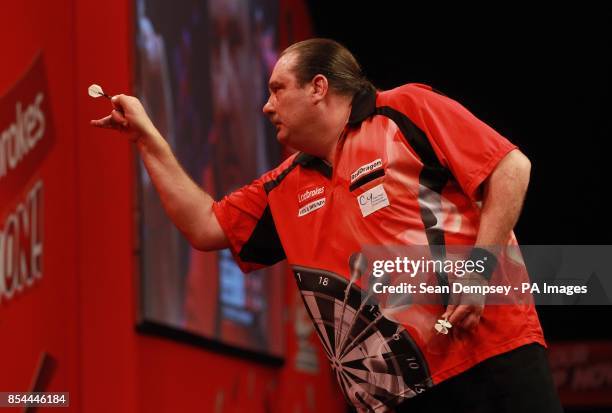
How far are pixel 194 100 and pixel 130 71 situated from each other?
69cm

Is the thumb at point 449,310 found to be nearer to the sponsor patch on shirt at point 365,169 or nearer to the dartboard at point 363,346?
the dartboard at point 363,346

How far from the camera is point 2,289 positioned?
3.13m

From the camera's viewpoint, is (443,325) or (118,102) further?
(118,102)

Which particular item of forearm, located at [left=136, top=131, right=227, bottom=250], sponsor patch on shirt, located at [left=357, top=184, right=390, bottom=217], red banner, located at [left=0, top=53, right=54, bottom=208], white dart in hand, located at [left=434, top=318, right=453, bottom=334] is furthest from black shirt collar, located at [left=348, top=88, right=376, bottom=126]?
red banner, located at [left=0, top=53, right=54, bottom=208]

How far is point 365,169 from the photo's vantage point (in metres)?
2.33

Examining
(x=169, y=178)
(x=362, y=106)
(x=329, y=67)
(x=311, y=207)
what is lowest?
(x=311, y=207)

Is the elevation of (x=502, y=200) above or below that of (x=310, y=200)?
below

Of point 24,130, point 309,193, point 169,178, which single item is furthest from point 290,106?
point 24,130

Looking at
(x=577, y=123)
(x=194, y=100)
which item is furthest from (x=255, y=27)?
(x=577, y=123)

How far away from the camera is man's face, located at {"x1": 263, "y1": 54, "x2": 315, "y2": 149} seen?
2494 mm

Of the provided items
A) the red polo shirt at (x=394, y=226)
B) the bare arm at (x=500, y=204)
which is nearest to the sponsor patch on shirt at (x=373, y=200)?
the red polo shirt at (x=394, y=226)

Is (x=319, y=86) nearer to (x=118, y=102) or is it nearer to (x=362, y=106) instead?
(x=362, y=106)

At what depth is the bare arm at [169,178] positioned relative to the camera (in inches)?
97.1

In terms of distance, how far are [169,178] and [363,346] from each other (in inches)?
26.1
